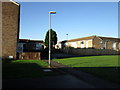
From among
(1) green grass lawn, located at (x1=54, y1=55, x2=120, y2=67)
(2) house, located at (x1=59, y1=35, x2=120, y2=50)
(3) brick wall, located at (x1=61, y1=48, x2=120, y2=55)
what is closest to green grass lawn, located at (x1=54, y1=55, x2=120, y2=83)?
(1) green grass lawn, located at (x1=54, y1=55, x2=120, y2=67)

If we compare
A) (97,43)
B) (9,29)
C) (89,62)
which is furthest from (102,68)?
(97,43)

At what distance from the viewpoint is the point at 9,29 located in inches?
778

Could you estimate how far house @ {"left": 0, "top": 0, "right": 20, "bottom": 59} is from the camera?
1933cm

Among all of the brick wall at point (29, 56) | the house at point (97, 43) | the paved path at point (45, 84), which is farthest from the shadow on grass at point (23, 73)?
the house at point (97, 43)

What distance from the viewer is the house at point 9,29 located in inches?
761

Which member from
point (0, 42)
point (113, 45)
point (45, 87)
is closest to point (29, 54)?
point (0, 42)

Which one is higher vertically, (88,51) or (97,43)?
(97,43)

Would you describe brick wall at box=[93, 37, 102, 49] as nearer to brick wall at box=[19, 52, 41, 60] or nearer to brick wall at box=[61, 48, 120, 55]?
brick wall at box=[61, 48, 120, 55]

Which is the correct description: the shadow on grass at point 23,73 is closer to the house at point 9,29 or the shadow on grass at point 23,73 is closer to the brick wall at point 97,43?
the house at point 9,29

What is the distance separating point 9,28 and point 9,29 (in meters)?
0.15

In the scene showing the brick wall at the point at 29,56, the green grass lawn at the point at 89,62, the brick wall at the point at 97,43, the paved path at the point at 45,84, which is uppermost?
the brick wall at the point at 97,43

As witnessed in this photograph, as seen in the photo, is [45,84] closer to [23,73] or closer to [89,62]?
[23,73]

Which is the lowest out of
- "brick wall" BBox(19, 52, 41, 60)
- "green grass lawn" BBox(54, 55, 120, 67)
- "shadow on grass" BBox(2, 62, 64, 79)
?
"shadow on grass" BBox(2, 62, 64, 79)

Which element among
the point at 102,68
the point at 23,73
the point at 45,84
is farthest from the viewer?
the point at 102,68
